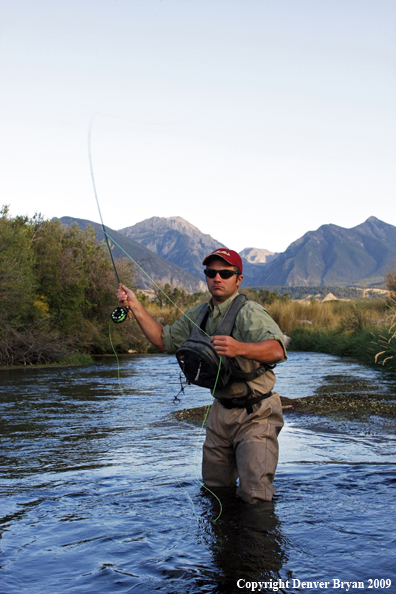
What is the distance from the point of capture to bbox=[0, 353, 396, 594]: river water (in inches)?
137

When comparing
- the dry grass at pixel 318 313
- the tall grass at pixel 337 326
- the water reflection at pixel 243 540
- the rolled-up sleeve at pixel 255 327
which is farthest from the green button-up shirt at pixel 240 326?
the dry grass at pixel 318 313

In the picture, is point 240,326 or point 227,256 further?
point 227,256

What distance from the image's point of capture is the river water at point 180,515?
3469 mm

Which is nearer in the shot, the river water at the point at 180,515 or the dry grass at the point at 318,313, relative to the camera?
the river water at the point at 180,515

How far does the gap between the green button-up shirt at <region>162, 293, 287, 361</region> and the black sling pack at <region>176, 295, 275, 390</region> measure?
80 millimetres

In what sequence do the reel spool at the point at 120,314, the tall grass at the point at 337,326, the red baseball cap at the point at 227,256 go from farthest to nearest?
the tall grass at the point at 337,326 < the reel spool at the point at 120,314 < the red baseball cap at the point at 227,256

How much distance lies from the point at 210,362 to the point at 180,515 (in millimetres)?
1262

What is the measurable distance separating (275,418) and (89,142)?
318cm

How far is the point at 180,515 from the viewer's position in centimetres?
451

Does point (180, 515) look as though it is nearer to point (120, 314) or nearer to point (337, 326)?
point (120, 314)

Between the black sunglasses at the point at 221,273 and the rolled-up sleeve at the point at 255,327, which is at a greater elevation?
the black sunglasses at the point at 221,273

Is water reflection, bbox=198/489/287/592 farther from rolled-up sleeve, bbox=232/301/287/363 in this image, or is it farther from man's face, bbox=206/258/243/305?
man's face, bbox=206/258/243/305

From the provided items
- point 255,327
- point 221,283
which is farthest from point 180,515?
point 221,283

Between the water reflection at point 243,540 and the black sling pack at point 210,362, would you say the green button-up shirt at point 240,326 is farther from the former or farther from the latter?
the water reflection at point 243,540
